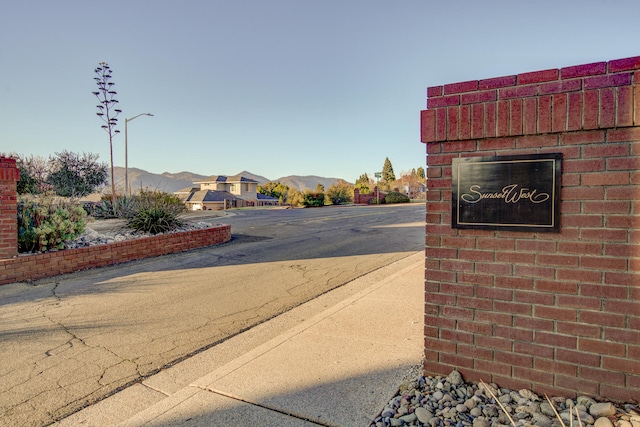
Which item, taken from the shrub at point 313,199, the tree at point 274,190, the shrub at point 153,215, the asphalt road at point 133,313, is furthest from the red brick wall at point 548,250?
the tree at point 274,190

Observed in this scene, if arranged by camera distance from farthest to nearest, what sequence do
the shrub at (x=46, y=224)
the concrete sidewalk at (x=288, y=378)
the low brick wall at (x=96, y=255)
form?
the shrub at (x=46, y=224) < the low brick wall at (x=96, y=255) < the concrete sidewalk at (x=288, y=378)

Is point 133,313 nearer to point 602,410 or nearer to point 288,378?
point 288,378

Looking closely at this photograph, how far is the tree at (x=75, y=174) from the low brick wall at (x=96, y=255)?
25.3 meters

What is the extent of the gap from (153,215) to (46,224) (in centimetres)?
302

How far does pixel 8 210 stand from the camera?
7137 mm

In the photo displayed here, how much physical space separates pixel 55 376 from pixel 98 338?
0.90 meters

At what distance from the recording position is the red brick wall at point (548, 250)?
2.54 metres

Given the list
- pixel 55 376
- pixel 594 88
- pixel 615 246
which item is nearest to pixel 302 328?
pixel 55 376

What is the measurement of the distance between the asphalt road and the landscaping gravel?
7.60 feet

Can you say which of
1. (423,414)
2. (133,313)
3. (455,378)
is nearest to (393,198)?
(133,313)

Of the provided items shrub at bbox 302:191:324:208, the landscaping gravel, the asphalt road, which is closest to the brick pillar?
the asphalt road

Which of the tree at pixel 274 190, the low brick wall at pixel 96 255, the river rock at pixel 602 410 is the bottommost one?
the river rock at pixel 602 410

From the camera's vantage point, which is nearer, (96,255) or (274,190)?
(96,255)

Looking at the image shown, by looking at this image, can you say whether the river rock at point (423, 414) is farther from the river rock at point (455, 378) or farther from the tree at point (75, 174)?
the tree at point (75, 174)
